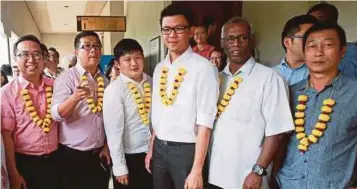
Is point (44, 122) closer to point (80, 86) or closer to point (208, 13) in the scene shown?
point (80, 86)

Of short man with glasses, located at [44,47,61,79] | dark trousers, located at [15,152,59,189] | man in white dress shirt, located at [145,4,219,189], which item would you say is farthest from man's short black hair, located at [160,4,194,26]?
short man with glasses, located at [44,47,61,79]

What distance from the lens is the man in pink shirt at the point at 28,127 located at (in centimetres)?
192

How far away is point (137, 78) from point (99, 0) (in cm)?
622

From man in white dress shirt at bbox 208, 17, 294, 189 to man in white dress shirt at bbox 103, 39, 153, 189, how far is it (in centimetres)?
55

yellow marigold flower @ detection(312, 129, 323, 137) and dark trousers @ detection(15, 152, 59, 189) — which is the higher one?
yellow marigold flower @ detection(312, 129, 323, 137)

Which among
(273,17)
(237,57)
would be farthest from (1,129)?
(273,17)

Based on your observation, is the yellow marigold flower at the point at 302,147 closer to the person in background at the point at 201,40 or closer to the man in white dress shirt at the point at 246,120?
the man in white dress shirt at the point at 246,120

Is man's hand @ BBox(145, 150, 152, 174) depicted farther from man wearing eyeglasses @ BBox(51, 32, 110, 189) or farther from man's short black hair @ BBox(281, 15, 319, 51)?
man's short black hair @ BBox(281, 15, 319, 51)

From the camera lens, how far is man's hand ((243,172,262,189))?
155cm

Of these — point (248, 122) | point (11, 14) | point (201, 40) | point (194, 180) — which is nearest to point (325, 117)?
point (248, 122)

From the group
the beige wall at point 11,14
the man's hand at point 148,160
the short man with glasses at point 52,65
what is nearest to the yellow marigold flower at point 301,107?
the man's hand at point 148,160

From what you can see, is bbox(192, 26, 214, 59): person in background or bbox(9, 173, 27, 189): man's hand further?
bbox(192, 26, 214, 59): person in background

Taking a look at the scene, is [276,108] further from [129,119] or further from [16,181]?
[16,181]

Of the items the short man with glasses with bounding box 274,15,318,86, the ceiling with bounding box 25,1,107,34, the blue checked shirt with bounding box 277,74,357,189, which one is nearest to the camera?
the blue checked shirt with bounding box 277,74,357,189
